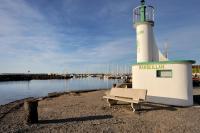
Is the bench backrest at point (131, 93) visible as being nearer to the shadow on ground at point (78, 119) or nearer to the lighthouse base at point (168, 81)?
the shadow on ground at point (78, 119)

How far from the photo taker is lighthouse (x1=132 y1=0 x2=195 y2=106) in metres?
11.5

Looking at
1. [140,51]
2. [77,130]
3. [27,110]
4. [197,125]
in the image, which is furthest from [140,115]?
[140,51]

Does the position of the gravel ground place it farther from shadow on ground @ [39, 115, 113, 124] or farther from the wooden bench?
the wooden bench

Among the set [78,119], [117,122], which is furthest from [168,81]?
[78,119]

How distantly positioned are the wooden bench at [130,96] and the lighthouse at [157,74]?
207 centimetres

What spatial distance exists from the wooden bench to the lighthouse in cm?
207

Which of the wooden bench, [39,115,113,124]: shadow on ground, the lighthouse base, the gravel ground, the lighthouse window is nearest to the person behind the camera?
the gravel ground

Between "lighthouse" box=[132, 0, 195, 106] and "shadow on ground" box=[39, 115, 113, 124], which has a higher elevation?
"lighthouse" box=[132, 0, 195, 106]

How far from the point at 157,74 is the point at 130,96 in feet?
8.40

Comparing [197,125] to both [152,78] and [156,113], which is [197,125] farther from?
[152,78]

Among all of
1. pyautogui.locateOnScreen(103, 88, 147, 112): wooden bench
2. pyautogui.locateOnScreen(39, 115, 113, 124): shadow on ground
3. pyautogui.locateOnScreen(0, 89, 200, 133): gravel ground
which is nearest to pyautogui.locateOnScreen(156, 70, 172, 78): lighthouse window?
pyautogui.locateOnScreen(0, 89, 200, 133): gravel ground

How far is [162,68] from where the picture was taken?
12.2 metres

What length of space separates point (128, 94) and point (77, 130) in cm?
434

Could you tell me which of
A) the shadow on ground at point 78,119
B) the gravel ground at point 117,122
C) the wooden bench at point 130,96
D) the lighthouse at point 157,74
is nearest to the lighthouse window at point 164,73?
the lighthouse at point 157,74
